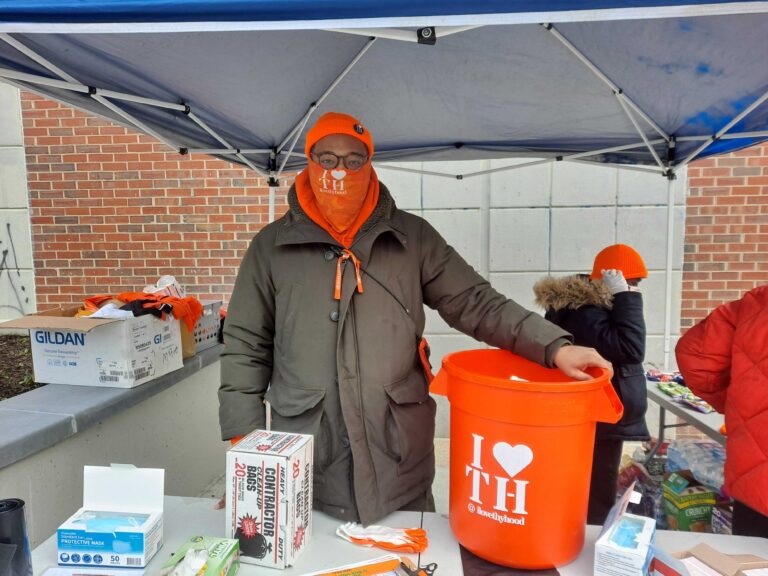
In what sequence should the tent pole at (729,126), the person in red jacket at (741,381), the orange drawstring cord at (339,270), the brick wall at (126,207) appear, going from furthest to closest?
the brick wall at (126,207) < the tent pole at (729,126) < the orange drawstring cord at (339,270) < the person in red jacket at (741,381)

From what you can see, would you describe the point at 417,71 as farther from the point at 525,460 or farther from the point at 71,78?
the point at 525,460

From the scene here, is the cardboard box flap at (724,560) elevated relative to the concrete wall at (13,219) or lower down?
lower down

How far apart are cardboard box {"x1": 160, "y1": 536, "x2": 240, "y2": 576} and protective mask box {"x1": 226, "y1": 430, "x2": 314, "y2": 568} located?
0.04 meters

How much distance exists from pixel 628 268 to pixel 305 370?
1.86m

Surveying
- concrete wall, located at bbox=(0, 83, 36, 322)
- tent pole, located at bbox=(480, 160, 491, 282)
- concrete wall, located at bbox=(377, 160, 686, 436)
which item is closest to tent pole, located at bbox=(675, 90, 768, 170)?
concrete wall, located at bbox=(377, 160, 686, 436)

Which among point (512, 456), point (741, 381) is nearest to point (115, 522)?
point (512, 456)

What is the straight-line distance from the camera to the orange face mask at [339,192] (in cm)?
153

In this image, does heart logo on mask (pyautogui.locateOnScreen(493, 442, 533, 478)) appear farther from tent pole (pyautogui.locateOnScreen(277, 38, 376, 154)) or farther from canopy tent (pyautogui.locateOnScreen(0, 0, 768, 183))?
tent pole (pyautogui.locateOnScreen(277, 38, 376, 154))

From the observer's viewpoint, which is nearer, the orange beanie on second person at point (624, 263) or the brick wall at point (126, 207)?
the orange beanie on second person at point (624, 263)

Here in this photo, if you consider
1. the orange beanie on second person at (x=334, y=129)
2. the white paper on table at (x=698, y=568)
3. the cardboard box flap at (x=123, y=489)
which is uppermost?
the orange beanie on second person at (x=334, y=129)

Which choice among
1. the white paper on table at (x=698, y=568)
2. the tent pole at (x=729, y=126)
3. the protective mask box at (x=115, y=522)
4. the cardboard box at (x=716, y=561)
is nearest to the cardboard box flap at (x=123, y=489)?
the protective mask box at (x=115, y=522)

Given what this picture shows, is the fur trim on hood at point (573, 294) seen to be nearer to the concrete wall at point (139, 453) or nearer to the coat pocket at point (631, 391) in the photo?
the coat pocket at point (631, 391)

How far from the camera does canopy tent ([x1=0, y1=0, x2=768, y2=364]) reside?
0.89 metres

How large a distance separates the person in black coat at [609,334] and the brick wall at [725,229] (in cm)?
181
